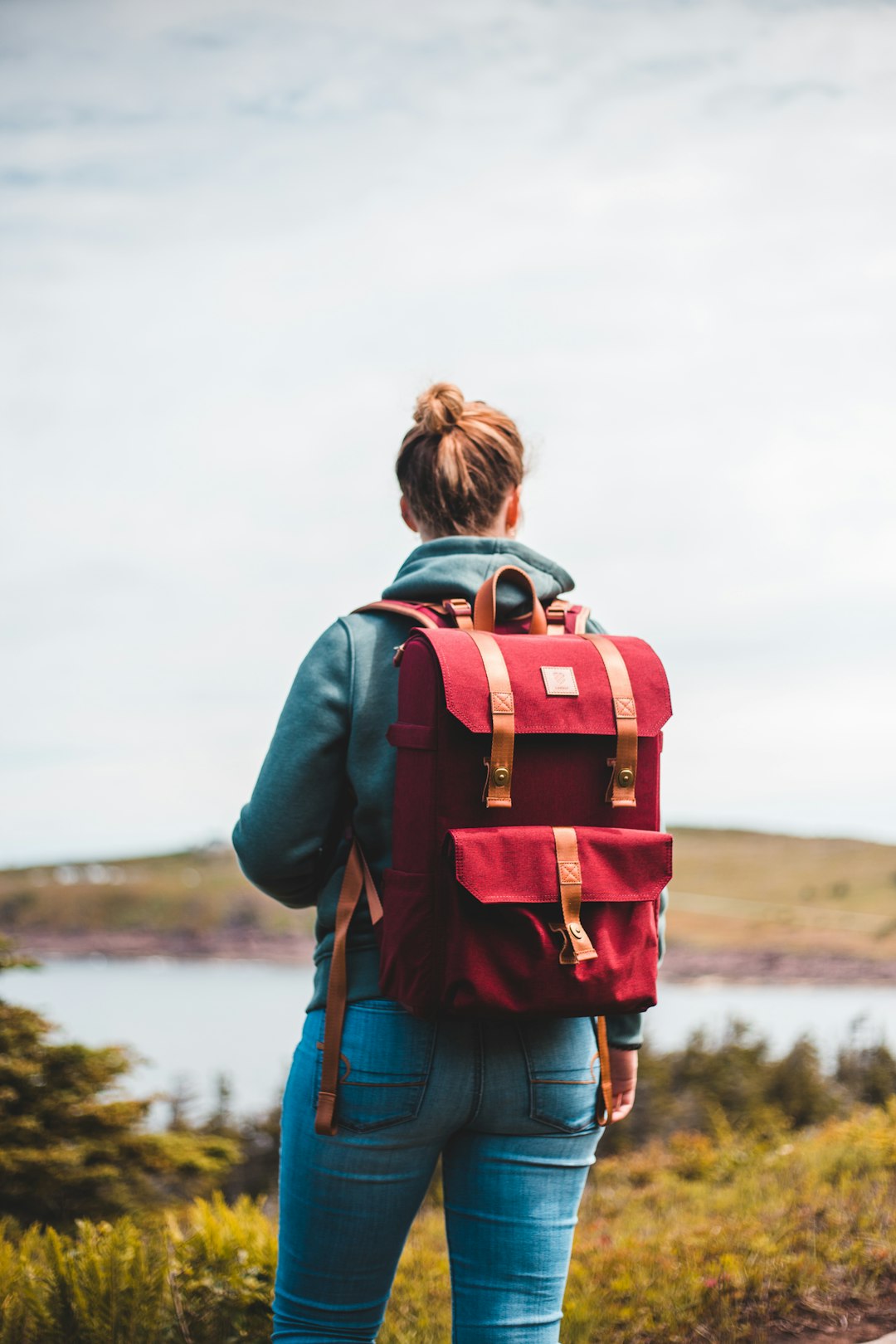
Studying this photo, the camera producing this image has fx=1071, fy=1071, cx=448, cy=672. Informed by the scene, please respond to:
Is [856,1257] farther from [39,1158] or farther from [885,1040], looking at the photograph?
[885,1040]

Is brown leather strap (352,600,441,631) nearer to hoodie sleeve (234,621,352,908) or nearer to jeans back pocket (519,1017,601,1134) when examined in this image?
hoodie sleeve (234,621,352,908)

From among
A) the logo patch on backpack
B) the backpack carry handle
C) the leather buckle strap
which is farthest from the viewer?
the leather buckle strap

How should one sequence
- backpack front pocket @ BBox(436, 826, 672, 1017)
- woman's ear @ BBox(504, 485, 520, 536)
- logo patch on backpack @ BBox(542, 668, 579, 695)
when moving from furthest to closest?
woman's ear @ BBox(504, 485, 520, 536), logo patch on backpack @ BBox(542, 668, 579, 695), backpack front pocket @ BBox(436, 826, 672, 1017)

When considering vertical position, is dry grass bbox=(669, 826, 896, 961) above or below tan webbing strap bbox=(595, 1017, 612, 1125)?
below

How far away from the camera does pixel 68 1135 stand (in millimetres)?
4586

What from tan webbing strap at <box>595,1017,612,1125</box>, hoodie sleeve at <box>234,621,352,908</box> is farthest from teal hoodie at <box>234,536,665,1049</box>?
tan webbing strap at <box>595,1017,612,1125</box>

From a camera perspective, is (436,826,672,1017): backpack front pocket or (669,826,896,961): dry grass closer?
(436,826,672,1017): backpack front pocket

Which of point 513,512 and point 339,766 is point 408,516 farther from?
point 339,766

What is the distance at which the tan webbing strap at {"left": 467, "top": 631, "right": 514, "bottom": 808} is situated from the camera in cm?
168

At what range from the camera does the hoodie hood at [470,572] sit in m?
1.95

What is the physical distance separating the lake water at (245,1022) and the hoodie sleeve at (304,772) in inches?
40.3

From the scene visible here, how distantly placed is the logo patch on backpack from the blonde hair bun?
0.56m

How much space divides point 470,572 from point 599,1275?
9.19 ft

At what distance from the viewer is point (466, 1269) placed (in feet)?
6.07
